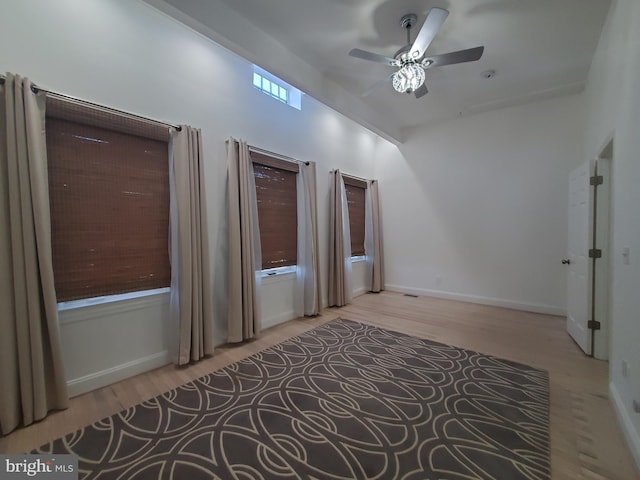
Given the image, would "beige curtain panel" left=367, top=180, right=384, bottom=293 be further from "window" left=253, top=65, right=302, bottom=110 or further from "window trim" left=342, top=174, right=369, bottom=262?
"window" left=253, top=65, right=302, bottom=110

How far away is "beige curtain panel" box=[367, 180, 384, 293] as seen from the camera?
5.46 meters

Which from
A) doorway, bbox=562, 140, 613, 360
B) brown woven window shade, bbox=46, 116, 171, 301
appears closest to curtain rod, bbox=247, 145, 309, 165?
brown woven window shade, bbox=46, 116, 171, 301

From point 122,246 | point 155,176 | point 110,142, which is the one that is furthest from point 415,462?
point 110,142

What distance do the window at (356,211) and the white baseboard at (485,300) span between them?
1.16 meters

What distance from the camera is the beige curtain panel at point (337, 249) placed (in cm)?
446

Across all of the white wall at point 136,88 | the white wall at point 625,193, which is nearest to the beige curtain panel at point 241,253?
the white wall at point 136,88

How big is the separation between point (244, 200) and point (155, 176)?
0.89 metres

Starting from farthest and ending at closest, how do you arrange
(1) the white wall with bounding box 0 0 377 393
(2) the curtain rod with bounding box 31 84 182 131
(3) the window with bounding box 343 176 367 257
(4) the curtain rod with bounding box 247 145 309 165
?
(3) the window with bounding box 343 176 367 257
(4) the curtain rod with bounding box 247 145 309 165
(1) the white wall with bounding box 0 0 377 393
(2) the curtain rod with bounding box 31 84 182 131

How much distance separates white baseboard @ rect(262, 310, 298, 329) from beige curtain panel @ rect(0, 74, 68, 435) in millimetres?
2082

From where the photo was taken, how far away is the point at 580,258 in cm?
295

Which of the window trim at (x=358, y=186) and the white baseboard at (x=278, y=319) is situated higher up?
the window trim at (x=358, y=186)

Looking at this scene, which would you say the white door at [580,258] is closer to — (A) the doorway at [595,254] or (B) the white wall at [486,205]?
(A) the doorway at [595,254]

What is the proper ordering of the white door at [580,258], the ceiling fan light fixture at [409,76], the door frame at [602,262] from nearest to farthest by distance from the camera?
the ceiling fan light fixture at [409,76], the door frame at [602,262], the white door at [580,258]

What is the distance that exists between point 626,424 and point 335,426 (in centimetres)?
181
